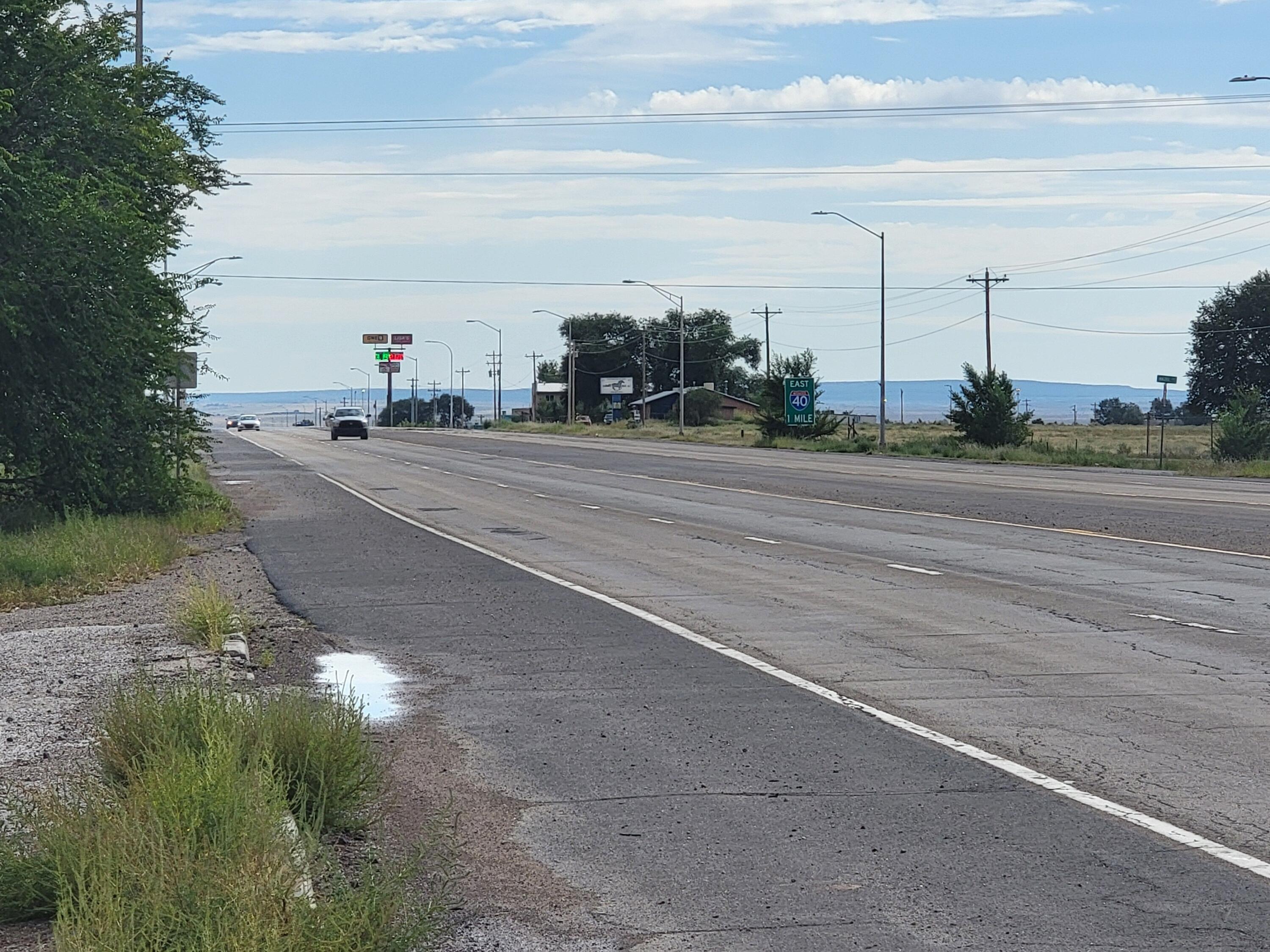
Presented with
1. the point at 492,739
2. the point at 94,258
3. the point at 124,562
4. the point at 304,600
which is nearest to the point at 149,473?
the point at 94,258

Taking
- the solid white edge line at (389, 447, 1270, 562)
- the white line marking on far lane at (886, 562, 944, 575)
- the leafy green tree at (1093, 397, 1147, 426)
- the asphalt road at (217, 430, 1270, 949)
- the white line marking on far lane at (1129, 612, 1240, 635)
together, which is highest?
the leafy green tree at (1093, 397, 1147, 426)

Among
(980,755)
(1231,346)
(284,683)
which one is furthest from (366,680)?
(1231,346)

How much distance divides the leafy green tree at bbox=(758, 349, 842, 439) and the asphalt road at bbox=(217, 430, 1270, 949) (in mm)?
46458

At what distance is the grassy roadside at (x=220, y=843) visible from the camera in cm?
473

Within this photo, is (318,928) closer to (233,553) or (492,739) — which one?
(492,739)

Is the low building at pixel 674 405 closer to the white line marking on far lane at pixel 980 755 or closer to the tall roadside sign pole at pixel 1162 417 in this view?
the tall roadside sign pole at pixel 1162 417

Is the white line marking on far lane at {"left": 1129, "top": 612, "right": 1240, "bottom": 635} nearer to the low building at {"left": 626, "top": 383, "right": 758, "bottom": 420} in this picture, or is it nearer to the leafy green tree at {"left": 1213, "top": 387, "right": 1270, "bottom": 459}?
the leafy green tree at {"left": 1213, "top": 387, "right": 1270, "bottom": 459}

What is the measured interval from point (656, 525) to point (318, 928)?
809 inches

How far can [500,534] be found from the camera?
2402 centimetres

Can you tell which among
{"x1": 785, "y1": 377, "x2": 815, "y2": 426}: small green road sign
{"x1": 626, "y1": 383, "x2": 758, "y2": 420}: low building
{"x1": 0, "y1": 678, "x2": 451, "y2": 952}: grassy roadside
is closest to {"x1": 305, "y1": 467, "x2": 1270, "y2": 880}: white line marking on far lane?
{"x1": 0, "y1": 678, "x2": 451, "y2": 952}: grassy roadside

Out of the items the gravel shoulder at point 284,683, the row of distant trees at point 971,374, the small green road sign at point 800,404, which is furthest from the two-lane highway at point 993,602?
the small green road sign at point 800,404

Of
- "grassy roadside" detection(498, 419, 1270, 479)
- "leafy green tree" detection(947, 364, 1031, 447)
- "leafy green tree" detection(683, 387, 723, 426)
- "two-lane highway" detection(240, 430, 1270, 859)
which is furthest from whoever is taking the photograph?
"leafy green tree" detection(683, 387, 723, 426)

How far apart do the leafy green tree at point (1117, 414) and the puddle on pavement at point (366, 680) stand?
460 feet

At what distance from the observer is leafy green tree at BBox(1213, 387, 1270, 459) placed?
159 feet
